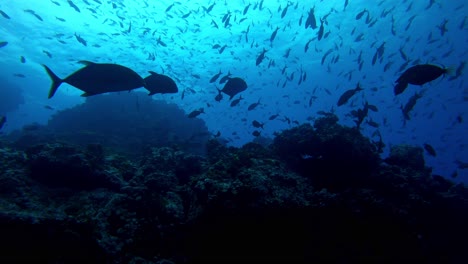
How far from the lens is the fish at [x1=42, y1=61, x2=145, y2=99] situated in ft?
12.3

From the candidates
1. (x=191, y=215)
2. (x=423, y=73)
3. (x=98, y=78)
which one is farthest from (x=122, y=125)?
(x=423, y=73)

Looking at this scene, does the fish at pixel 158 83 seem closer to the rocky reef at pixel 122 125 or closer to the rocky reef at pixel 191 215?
the rocky reef at pixel 191 215

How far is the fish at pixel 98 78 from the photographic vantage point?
3.73 meters

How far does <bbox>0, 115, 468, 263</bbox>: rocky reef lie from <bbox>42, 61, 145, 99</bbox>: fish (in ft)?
5.67

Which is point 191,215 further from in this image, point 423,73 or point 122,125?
point 122,125

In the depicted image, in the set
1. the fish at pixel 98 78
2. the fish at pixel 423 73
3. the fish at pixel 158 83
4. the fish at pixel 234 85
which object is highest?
the fish at pixel 234 85

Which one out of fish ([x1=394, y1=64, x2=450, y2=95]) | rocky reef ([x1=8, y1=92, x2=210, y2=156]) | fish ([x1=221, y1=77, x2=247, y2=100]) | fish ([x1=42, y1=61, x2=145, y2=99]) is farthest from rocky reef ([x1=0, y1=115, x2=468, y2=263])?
rocky reef ([x1=8, y1=92, x2=210, y2=156])

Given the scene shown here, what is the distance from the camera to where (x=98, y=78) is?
3793 millimetres

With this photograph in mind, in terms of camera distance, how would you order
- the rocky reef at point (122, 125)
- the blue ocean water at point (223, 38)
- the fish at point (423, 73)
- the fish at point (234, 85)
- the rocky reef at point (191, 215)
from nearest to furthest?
the rocky reef at point (191, 215) → the fish at point (423, 73) → the fish at point (234, 85) → the rocky reef at point (122, 125) → the blue ocean water at point (223, 38)

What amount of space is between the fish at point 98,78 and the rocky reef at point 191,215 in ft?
5.67

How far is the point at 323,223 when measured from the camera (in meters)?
4.46

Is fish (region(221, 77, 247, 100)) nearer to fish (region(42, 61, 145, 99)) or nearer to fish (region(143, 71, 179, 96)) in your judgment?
fish (region(143, 71, 179, 96))

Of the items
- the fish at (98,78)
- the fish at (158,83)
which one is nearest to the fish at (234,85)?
the fish at (158,83)

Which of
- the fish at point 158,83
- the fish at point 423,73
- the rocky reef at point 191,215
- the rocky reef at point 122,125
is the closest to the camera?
the rocky reef at point 191,215
